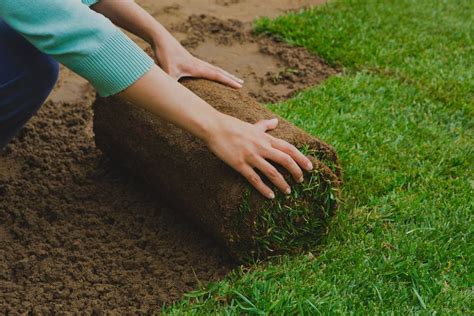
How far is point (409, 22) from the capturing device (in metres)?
5.60

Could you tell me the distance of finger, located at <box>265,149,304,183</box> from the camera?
2629 mm

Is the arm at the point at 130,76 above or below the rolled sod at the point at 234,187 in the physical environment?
above

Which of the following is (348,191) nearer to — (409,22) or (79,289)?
(79,289)

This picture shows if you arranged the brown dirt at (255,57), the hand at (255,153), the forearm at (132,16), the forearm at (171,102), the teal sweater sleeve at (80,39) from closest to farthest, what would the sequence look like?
the teal sweater sleeve at (80,39)
the forearm at (171,102)
the hand at (255,153)
the forearm at (132,16)
the brown dirt at (255,57)

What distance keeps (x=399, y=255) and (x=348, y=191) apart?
0.57 metres

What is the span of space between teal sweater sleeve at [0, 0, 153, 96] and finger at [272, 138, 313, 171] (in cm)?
57

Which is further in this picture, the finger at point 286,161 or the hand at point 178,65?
the hand at point 178,65

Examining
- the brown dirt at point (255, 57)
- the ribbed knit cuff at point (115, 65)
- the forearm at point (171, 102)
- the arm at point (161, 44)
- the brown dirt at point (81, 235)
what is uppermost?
the ribbed knit cuff at point (115, 65)

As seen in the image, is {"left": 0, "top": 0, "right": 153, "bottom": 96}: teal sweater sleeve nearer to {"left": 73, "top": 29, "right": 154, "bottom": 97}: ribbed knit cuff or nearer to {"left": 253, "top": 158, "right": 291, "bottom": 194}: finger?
{"left": 73, "top": 29, "right": 154, "bottom": 97}: ribbed knit cuff

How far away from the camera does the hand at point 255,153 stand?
2551 millimetres

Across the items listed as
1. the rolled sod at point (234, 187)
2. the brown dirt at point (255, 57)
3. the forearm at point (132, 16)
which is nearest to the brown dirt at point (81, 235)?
the rolled sod at point (234, 187)

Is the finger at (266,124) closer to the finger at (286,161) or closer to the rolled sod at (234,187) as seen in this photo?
the rolled sod at (234,187)

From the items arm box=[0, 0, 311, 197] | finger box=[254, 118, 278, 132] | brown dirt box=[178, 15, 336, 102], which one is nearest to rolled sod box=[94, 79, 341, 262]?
finger box=[254, 118, 278, 132]

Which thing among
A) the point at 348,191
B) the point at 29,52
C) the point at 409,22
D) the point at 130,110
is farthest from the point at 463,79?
the point at 29,52
